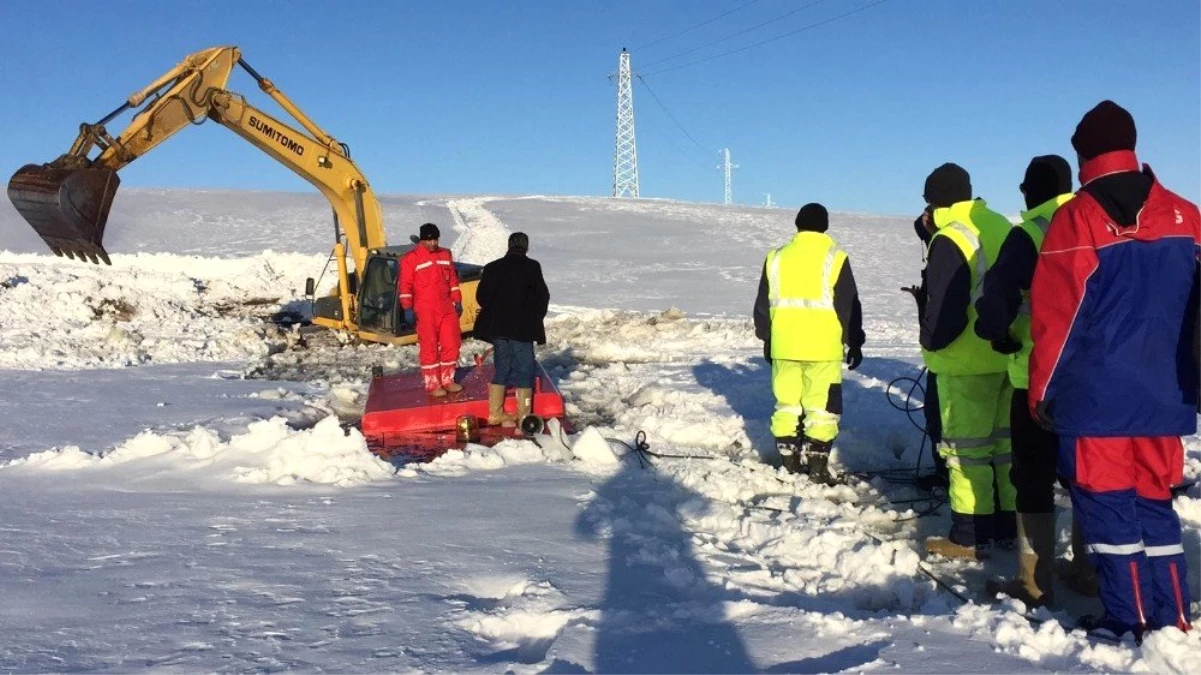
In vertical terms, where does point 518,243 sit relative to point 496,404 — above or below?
above

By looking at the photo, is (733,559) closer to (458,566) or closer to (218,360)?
(458,566)

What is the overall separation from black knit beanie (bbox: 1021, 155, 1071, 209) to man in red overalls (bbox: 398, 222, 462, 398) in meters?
5.30

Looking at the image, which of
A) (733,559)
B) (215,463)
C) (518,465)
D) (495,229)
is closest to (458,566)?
(733,559)

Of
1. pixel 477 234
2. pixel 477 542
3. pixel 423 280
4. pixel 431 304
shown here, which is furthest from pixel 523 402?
pixel 477 234

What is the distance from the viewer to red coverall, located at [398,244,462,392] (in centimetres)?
820

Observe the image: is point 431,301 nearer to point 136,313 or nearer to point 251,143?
point 251,143

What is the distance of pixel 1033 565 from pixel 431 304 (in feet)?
18.9

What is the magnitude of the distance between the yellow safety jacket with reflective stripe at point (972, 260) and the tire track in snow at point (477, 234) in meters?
15.2

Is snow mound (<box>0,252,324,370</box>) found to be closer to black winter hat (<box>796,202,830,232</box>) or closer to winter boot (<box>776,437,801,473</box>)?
winter boot (<box>776,437,801,473</box>)

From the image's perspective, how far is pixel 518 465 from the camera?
19.3ft

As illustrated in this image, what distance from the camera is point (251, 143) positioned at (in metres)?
12.9

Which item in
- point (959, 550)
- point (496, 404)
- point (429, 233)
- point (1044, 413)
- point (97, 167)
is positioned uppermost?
point (97, 167)

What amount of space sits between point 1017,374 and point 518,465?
3.13m

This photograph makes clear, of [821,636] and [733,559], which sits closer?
[821,636]
